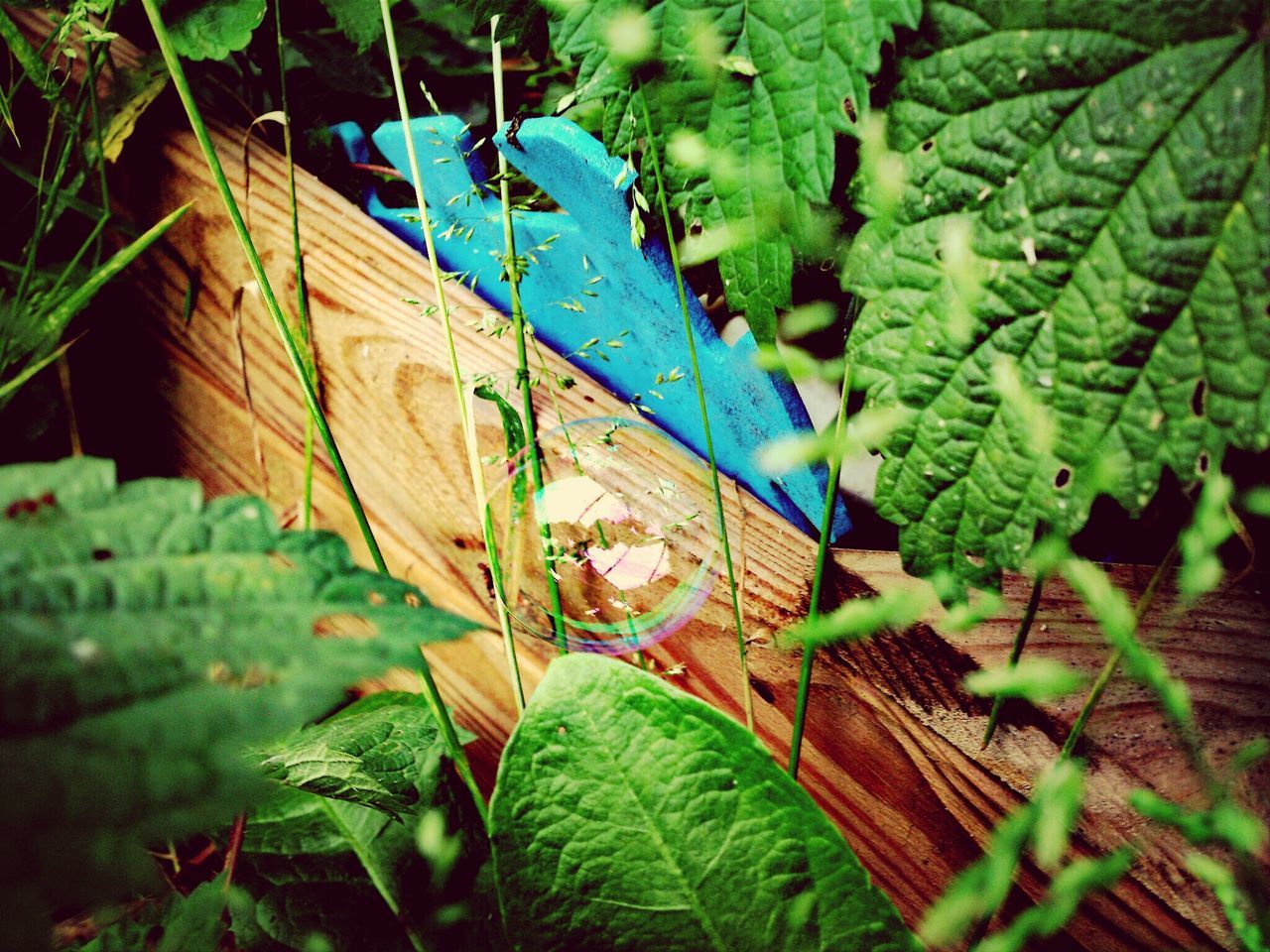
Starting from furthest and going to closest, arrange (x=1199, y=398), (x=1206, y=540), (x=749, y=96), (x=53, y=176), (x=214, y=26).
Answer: (x=53, y=176) → (x=214, y=26) → (x=749, y=96) → (x=1199, y=398) → (x=1206, y=540)

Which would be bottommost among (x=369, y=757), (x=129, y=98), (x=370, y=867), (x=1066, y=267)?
(x=370, y=867)

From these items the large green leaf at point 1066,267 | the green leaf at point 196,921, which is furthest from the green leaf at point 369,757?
Answer: the large green leaf at point 1066,267

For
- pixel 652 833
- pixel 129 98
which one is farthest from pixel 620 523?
pixel 129 98

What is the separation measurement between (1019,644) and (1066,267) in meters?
0.27

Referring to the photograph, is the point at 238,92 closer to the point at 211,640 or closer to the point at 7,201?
the point at 7,201

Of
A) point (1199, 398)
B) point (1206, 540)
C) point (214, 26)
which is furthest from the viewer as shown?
point (214, 26)

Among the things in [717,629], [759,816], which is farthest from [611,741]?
[717,629]

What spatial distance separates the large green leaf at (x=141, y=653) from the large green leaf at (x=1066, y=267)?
350 millimetres

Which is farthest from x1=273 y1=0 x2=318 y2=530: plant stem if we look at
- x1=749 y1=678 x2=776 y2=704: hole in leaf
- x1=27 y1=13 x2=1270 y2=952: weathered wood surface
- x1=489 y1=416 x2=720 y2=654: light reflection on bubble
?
x1=749 y1=678 x2=776 y2=704: hole in leaf

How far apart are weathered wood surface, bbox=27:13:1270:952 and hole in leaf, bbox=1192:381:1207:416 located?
207mm

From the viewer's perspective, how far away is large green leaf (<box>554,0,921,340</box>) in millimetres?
511

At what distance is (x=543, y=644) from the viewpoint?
3.14 ft

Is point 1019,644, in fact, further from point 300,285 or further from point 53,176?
point 53,176

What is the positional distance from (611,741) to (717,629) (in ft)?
0.82
